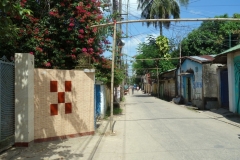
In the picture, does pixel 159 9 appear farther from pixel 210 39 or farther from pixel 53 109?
pixel 53 109

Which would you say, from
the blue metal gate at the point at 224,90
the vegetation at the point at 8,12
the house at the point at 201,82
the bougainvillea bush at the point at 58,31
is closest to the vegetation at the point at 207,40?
the house at the point at 201,82

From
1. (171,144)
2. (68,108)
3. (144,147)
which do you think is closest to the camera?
(144,147)

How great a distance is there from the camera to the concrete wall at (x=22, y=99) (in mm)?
7414

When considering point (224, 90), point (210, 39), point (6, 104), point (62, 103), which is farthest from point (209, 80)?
point (6, 104)

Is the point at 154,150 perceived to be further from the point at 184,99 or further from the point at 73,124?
the point at 184,99

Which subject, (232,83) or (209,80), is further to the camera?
(209,80)

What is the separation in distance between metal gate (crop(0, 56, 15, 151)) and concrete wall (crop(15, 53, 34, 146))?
124 millimetres

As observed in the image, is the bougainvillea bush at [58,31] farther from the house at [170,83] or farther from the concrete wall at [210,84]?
the house at [170,83]

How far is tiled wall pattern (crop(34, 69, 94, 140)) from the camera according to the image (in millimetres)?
8148

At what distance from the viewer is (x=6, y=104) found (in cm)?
716

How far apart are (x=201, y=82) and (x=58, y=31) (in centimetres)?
1386

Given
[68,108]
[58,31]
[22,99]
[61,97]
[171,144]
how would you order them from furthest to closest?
[58,31], [68,108], [61,97], [171,144], [22,99]

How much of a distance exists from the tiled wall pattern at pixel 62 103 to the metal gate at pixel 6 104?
2.42 feet

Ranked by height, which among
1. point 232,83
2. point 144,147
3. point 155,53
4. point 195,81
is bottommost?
point 144,147
